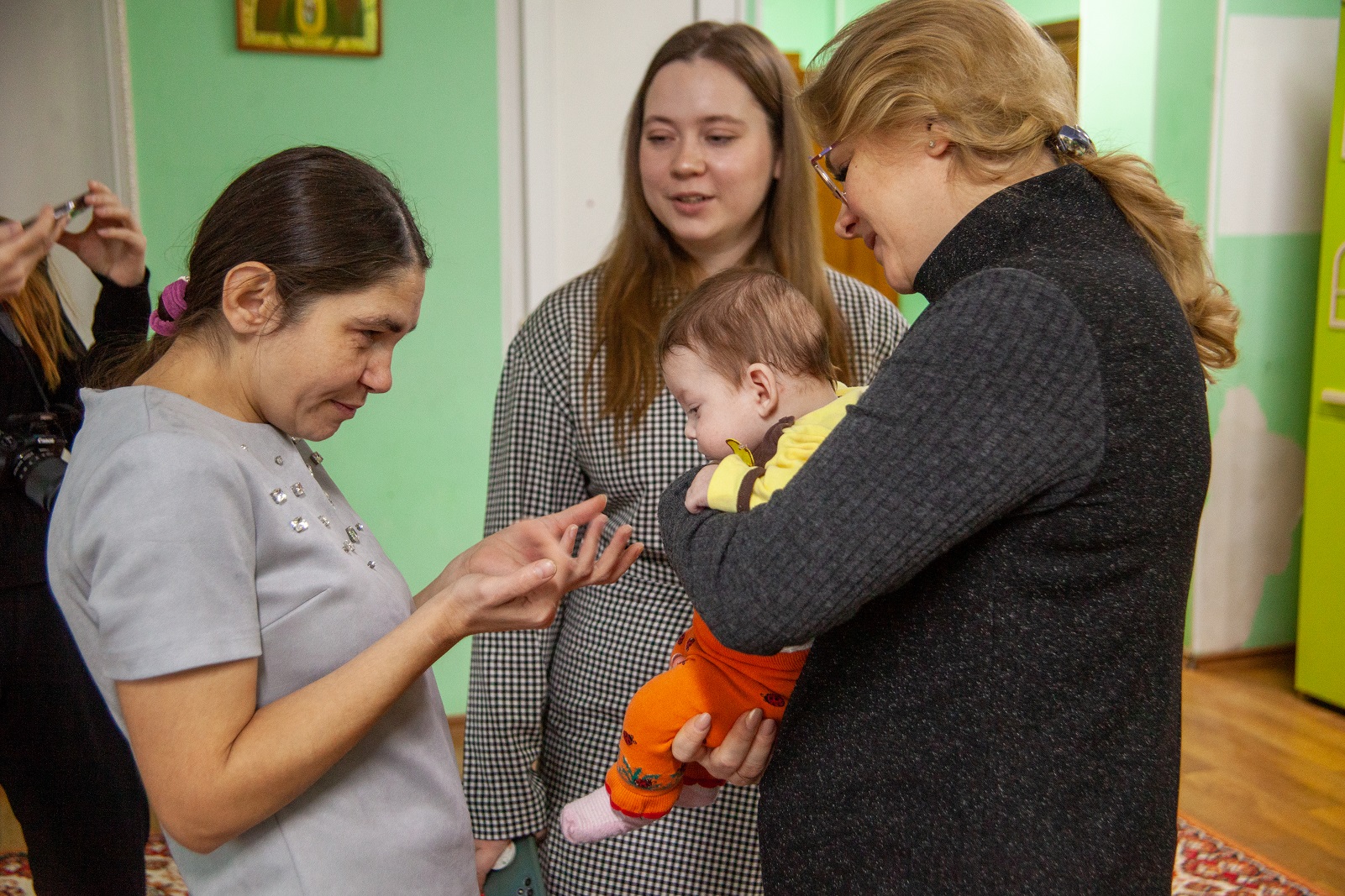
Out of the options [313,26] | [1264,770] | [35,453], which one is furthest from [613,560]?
[1264,770]

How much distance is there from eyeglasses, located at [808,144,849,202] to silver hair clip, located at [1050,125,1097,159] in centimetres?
20

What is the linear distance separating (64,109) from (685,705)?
8.66ft

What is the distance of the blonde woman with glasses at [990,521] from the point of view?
0.85m

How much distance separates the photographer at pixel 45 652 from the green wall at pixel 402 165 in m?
1.21

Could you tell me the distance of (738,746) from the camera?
3.93ft

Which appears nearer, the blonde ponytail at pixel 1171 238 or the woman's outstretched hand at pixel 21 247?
the blonde ponytail at pixel 1171 238

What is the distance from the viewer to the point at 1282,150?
4219 millimetres

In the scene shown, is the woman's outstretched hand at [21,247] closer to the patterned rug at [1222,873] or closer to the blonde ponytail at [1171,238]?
the blonde ponytail at [1171,238]

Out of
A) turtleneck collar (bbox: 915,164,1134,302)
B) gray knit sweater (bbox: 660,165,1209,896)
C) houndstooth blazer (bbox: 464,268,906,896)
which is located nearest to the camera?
gray knit sweater (bbox: 660,165,1209,896)

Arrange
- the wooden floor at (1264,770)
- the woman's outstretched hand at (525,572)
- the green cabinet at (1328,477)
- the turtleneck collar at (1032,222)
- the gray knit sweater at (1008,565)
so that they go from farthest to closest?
the green cabinet at (1328,477) → the wooden floor at (1264,770) → the woman's outstretched hand at (525,572) → the turtleneck collar at (1032,222) → the gray knit sweater at (1008,565)

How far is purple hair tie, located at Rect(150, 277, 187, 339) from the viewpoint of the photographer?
1170mm

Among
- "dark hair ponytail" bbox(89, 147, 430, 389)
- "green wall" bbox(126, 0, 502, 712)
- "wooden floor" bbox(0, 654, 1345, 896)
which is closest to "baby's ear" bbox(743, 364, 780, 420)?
"dark hair ponytail" bbox(89, 147, 430, 389)

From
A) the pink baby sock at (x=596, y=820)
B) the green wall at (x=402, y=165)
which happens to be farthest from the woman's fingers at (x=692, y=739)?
the green wall at (x=402, y=165)

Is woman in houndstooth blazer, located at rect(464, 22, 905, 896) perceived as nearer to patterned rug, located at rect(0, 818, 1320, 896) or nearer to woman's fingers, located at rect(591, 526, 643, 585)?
woman's fingers, located at rect(591, 526, 643, 585)
